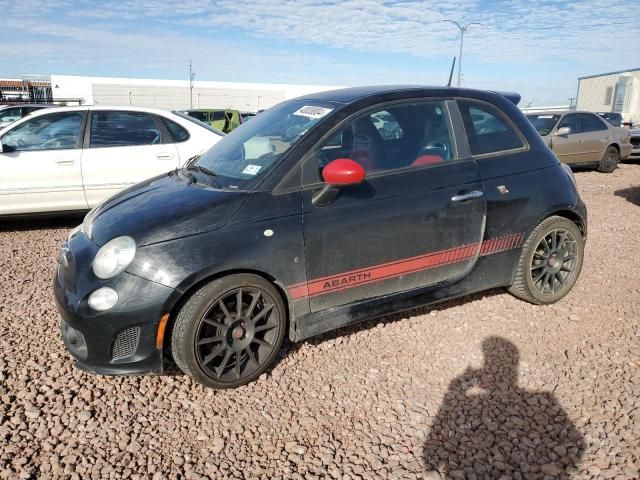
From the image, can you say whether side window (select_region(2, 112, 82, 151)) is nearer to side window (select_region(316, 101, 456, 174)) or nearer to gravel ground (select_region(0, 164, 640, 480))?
gravel ground (select_region(0, 164, 640, 480))

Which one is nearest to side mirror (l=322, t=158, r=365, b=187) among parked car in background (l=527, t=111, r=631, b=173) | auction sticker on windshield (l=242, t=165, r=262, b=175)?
auction sticker on windshield (l=242, t=165, r=262, b=175)

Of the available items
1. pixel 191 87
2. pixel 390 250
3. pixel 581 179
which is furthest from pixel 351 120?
pixel 191 87

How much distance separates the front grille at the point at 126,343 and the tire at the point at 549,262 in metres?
2.80

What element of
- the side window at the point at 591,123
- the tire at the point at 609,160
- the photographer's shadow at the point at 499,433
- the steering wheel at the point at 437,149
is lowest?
the tire at the point at 609,160

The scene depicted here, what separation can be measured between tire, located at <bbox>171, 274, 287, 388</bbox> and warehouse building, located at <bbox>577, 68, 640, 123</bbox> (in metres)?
35.6

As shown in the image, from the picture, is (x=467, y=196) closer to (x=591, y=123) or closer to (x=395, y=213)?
(x=395, y=213)

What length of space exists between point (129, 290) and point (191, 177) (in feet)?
3.64

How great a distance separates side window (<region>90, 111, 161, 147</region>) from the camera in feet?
21.0

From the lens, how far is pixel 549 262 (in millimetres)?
4051

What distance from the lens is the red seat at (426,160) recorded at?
137 inches

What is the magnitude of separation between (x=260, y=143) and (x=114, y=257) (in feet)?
4.20

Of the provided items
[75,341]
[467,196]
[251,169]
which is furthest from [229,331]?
[467,196]

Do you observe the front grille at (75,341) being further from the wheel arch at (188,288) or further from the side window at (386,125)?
the side window at (386,125)

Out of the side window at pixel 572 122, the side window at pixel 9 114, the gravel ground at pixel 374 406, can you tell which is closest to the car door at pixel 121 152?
the gravel ground at pixel 374 406
